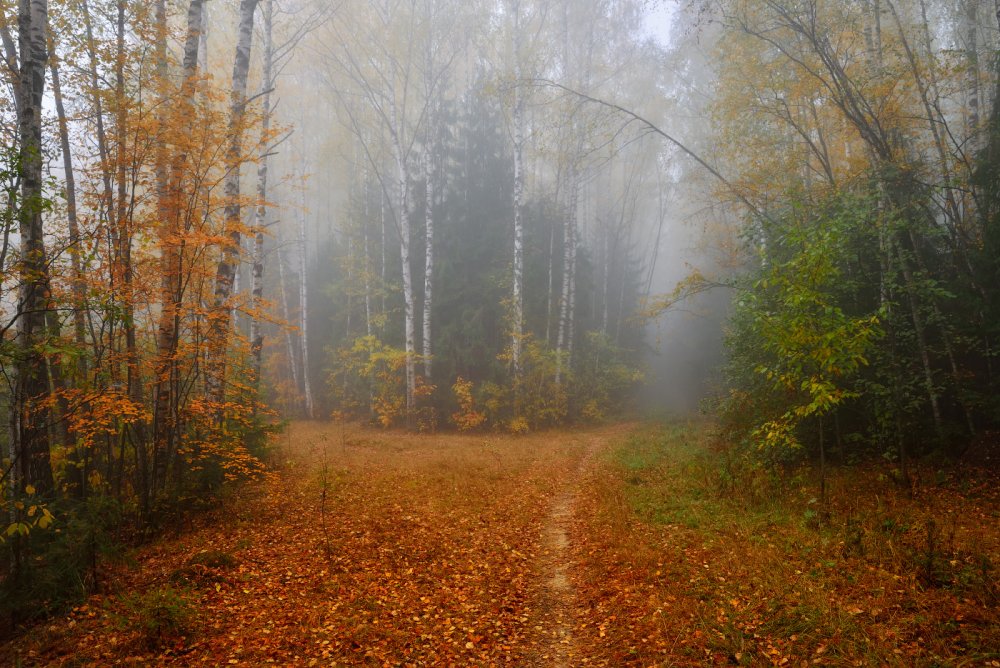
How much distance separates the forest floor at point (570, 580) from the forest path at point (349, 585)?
0.08ft

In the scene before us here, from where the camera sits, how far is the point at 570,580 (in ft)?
20.1

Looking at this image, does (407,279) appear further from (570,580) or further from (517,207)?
(570,580)

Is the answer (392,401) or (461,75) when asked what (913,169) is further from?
(461,75)

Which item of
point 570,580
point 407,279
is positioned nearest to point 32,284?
point 570,580

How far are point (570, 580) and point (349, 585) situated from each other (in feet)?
9.32

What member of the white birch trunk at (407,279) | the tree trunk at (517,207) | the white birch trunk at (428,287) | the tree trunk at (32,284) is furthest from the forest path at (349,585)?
the tree trunk at (517,207)

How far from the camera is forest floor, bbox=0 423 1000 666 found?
14.4 ft

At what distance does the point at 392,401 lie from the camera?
18922 millimetres

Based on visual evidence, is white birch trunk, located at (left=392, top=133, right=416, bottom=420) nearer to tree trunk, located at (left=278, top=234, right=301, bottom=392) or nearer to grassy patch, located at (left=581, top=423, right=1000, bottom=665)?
tree trunk, located at (left=278, top=234, right=301, bottom=392)

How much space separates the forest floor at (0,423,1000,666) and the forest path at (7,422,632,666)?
25mm

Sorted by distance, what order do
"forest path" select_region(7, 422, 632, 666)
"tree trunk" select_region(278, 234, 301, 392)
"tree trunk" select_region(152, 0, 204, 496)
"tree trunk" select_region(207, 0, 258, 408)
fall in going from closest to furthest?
"forest path" select_region(7, 422, 632, 666) < "tree trunk" select_region(152, 0, 204, 496) < "tree trunk" select_region(207, 0, 258, 408) < "tree trunk" select_region(278, 234, 301, 392)

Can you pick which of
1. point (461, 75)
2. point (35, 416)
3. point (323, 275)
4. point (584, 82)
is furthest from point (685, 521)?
point (461, 75)

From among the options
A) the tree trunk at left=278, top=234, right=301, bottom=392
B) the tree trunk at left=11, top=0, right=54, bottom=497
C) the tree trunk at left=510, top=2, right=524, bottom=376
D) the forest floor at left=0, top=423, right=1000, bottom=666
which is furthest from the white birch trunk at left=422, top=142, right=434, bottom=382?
the tree trunk at left=11, top=0, right=54, bottom=497

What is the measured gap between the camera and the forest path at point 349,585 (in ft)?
15.2
